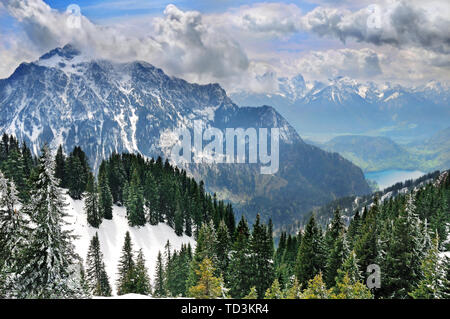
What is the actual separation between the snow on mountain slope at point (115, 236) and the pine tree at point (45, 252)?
43202 millimetres

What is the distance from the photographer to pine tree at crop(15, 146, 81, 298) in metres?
20.6

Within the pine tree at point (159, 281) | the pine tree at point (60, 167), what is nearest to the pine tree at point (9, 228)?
the pine tree at point (159, 281)

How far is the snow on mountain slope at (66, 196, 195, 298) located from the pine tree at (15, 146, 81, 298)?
142 ft

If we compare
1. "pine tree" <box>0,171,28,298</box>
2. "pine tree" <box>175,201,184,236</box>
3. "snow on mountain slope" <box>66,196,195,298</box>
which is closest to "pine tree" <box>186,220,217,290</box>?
"pine tree" <box>0,171,28,298</box>

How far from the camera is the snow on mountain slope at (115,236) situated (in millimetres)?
66625

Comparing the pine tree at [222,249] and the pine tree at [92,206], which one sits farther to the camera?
the pine tree at [92,206]

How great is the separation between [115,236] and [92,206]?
9260 mm

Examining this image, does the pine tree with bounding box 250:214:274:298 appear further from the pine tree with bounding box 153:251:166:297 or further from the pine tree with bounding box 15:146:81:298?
the pine tree with bounding box 153:251:166:297

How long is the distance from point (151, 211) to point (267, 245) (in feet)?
188

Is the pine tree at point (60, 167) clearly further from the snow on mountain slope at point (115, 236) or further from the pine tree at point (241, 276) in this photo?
the pine tree at point (241, 276)

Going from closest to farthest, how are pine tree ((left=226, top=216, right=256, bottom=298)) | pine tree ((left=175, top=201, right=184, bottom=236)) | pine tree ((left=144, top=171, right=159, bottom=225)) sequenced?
pine tree ((left=226, top=216, right=256, bottom=298))
pine tree ((left=144, top=171, right=159, bottom=225))
pine tree ((left=175, top=201, right=184, bottom=236))
